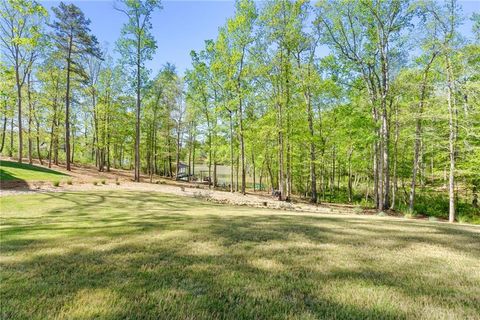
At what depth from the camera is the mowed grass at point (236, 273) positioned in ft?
7.90

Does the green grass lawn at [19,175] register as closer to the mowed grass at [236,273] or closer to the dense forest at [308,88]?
the dense forest at [308,88]

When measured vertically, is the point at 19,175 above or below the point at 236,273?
above

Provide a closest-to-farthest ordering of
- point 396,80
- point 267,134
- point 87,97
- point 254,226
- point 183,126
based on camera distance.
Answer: point 254,226
point 396,80
point 267,134
point 87,97
point 183,126

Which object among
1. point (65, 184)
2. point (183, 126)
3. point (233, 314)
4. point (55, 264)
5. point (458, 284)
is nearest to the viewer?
point (233, 314)

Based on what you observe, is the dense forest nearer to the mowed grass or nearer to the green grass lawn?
the green grass lawn

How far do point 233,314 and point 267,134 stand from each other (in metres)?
17.7

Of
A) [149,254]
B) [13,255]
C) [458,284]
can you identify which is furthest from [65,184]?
[458,284]

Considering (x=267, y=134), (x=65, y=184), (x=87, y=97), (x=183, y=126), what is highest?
(x=87, y=97)

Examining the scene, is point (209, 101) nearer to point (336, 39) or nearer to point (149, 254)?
point (336, 39)

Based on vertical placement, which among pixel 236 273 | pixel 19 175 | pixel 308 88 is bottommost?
pixel 236 273

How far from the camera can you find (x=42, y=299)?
2.49m

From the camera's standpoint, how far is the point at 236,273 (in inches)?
127

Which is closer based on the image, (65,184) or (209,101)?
(65,184)

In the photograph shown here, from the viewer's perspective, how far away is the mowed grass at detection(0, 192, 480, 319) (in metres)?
2.41
